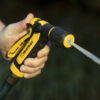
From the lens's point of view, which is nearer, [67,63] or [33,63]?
[33,63]

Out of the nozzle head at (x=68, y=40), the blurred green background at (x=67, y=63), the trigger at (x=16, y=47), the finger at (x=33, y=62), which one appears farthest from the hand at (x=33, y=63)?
the blurred green background at (x=67, y=63)

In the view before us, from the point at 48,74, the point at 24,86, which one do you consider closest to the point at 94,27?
the point at 48,74

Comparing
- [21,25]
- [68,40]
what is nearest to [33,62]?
[21,25]

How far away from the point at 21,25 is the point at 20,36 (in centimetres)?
10

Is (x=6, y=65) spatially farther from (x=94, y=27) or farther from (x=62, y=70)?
(x=94, y=27)

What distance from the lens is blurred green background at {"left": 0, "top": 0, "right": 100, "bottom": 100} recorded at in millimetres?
2014

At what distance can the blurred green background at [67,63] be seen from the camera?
6.61ft

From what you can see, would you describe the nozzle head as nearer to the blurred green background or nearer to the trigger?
the trigger

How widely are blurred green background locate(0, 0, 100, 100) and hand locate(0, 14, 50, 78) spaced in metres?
0.80

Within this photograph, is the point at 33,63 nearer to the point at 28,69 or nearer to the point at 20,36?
the point at 28,69

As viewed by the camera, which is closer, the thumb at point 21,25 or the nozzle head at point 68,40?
the nozzle head at point 68,40

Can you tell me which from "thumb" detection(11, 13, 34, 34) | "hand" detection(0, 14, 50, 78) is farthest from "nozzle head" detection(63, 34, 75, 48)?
A: "thumb" detection(11, 13, 34, 34)

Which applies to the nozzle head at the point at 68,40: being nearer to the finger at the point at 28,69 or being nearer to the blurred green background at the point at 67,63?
the finger at the point at 28,69

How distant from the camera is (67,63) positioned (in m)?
2.30
